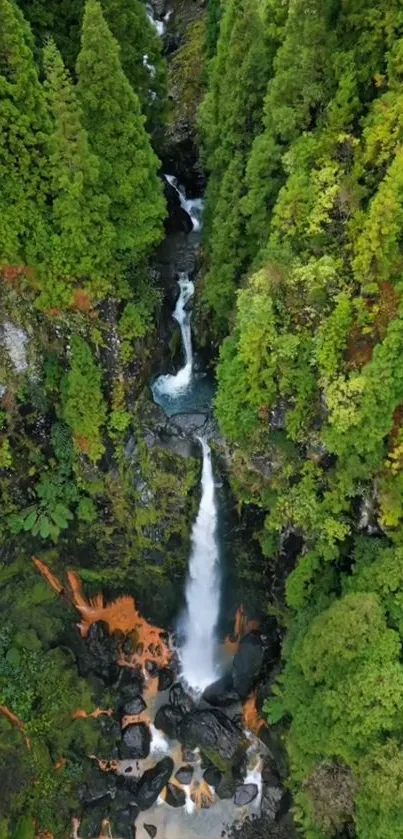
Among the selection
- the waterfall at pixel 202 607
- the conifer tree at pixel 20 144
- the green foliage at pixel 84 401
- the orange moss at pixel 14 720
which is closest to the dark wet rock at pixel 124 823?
the orange moss at pixel 14 720

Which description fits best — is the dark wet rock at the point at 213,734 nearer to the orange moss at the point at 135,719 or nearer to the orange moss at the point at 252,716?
the orange moss at the point at 252,716

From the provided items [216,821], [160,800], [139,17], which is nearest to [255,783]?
[216,821]

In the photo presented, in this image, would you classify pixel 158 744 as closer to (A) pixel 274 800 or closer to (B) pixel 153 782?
(B) pixel 153 782

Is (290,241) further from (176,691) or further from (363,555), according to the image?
(176,691)

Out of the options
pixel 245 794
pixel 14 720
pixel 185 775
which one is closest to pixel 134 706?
pixel 185 775

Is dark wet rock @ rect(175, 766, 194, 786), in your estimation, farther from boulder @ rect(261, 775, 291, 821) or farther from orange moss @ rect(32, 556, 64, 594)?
orange moss @ rect(32, 556, 64, 594)
